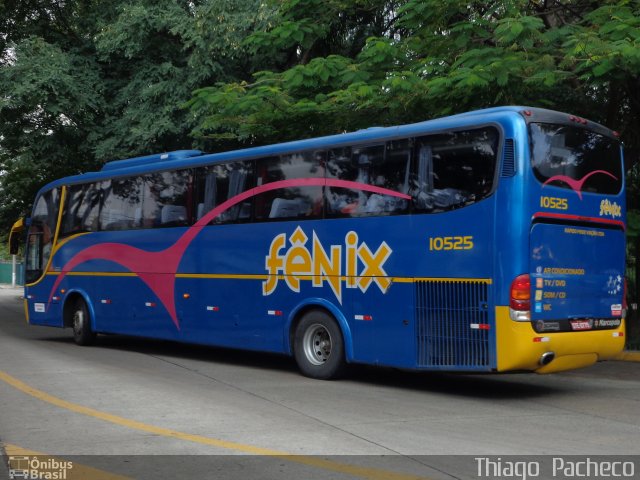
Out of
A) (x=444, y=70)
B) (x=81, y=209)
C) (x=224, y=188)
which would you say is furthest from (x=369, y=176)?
(x=81, y=209)

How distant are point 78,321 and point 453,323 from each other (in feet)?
34.0

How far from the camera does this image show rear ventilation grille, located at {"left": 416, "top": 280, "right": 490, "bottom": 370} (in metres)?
10.3

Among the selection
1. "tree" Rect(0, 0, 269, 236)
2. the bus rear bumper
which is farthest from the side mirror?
the bus rear bumper

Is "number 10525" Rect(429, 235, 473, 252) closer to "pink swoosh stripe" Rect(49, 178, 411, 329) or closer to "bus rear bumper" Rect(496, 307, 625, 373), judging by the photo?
"bus rear bumper" Rect(496, 307, 625, 373)

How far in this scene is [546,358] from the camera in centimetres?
1023

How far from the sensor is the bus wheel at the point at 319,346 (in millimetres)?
12250

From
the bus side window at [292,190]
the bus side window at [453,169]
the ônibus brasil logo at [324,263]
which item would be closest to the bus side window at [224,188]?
the bus side window at [292,190]

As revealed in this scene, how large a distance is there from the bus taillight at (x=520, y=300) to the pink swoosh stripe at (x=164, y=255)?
3.24 metres

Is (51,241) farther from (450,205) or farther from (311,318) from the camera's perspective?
(450,205)

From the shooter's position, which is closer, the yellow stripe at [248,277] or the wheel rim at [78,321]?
the yellow stripe at [248,277]

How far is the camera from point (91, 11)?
24578mm

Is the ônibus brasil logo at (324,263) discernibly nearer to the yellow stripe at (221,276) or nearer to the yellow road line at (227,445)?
the yellow stripe at (221,276)

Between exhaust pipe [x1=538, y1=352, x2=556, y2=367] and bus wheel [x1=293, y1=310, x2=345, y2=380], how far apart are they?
10.0 feet

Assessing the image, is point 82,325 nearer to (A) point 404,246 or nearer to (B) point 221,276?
(B) point 221,276
